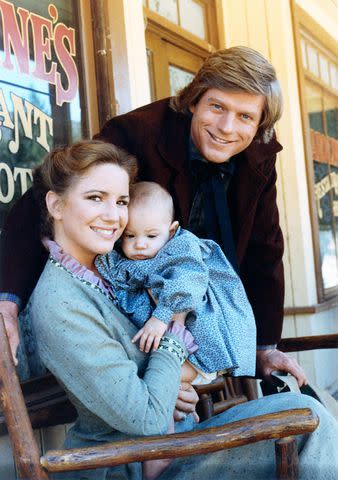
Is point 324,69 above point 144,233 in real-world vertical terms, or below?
above

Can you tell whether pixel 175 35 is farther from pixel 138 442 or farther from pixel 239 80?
pixel 138 442

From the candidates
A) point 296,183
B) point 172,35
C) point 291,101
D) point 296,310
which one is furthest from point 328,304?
point 172,35

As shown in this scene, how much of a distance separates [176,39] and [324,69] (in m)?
2.16

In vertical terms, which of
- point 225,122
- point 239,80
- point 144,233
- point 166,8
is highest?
point 166,8

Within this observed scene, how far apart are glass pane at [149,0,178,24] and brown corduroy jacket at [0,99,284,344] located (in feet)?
5.36

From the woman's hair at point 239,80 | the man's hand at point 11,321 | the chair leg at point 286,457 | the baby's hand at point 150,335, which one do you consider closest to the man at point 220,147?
the woman's hair at point 239,80

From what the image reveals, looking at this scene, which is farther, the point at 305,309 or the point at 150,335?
the point at 305,309

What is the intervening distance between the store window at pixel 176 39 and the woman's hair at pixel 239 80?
1487 millimetres

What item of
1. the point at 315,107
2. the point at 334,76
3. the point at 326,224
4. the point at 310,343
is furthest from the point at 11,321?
the point at 334,76

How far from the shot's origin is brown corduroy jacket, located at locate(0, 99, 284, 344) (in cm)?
200

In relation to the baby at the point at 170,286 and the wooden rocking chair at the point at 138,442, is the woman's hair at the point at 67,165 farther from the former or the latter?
the wooden rocking chair at the point at 138,442

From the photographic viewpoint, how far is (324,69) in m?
5.78

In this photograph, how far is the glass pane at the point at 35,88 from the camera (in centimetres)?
243

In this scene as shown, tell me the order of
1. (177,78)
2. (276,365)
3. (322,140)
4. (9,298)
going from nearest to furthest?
(9,298) → (276,365) → (177,78) → (322,140)
